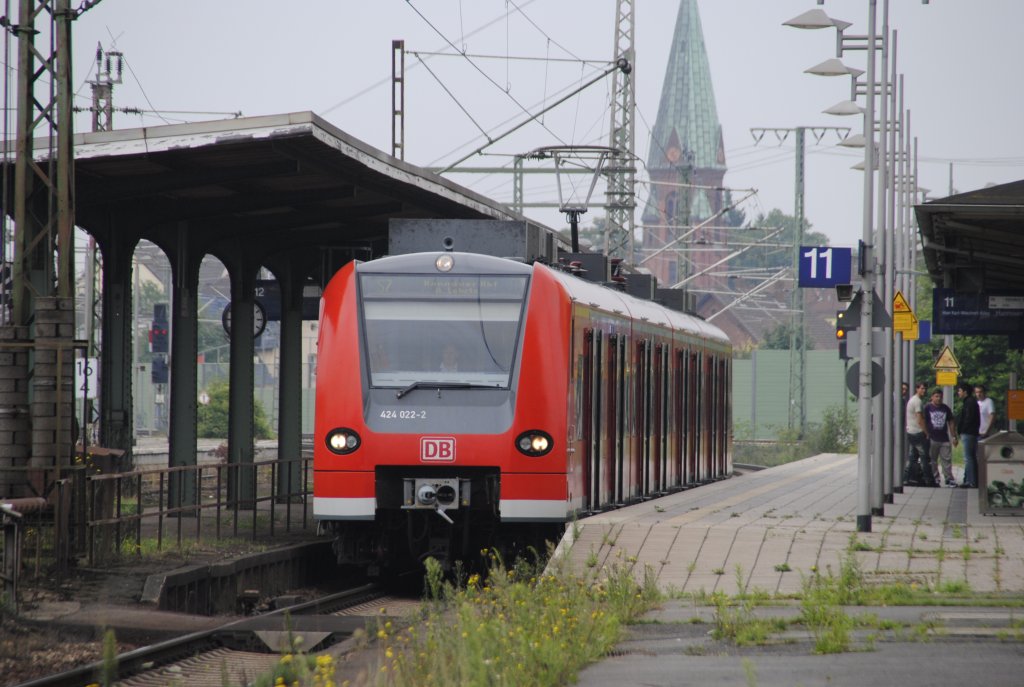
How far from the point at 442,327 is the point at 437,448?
3.76 feet

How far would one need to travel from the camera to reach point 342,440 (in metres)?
14.0

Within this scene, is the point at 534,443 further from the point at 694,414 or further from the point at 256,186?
the point at 694,414

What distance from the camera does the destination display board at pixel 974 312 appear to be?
23.9 metres


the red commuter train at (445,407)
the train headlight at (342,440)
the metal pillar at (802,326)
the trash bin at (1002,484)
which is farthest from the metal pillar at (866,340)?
the metal pillar at (802,326)

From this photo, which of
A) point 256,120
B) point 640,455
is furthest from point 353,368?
point 640,455

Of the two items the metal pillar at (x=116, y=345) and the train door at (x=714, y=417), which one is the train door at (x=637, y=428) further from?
the train door at (x=714, y=417)

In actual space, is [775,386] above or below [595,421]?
below

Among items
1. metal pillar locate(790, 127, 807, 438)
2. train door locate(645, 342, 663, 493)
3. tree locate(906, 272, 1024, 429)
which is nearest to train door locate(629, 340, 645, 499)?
train door locate(645, 342, 663, 493)

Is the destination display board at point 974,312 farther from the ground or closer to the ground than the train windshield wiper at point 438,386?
farther from the ground

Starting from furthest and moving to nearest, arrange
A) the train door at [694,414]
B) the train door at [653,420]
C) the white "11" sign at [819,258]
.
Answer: the train door at [694,414] < the train door at [653,420] < the white "11" sign at [819,258]

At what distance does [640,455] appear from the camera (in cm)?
1998

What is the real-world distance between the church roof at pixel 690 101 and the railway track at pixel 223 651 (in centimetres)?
11654

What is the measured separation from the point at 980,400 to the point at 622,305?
1238 centimetres

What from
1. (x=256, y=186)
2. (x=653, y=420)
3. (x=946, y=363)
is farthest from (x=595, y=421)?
(x=946, y=363)
